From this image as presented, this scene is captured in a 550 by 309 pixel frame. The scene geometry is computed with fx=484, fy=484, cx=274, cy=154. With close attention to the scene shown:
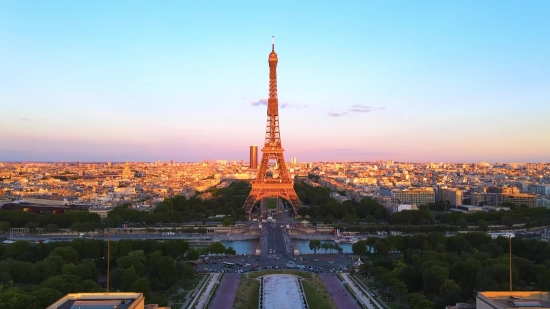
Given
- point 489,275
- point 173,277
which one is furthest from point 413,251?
point 173,277

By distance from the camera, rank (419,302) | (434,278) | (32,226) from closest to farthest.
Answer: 1. (419,302)
2. (434,278)
3. (32,226)

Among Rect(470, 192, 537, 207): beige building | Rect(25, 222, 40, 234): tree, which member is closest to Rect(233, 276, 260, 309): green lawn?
Rect(25, 222, 40, 234): tree

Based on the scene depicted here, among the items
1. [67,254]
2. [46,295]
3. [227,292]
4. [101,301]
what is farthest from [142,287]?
[101,301]

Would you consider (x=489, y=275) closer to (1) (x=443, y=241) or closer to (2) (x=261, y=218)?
(1) (x=443, y=241)

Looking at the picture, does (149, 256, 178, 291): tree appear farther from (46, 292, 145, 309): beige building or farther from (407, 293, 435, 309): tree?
(407, 293, 435, 309): tree

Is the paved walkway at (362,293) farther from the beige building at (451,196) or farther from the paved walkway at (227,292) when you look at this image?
the beige building at (451,196)

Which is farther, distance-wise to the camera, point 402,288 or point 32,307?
point 402,288

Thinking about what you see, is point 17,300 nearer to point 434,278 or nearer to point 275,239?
point 434,278
